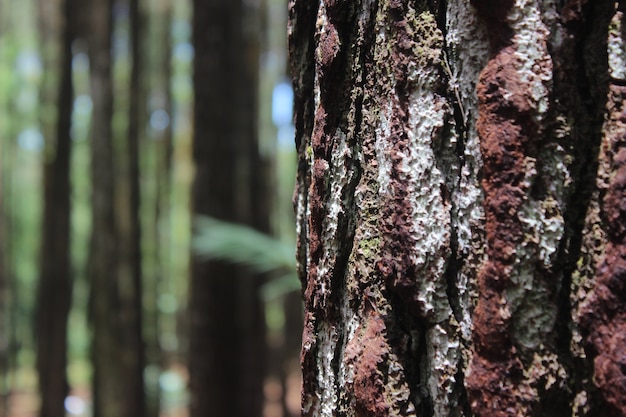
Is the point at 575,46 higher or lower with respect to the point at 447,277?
higher

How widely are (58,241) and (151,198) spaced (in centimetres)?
440

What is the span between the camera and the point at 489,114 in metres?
0.74

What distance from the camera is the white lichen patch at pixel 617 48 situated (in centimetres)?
70

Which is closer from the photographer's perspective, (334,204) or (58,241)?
(334,204)

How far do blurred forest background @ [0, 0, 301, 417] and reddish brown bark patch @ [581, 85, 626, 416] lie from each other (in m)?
1.90

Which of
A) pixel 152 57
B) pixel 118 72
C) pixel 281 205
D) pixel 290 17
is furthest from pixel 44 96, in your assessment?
pixel 290 17

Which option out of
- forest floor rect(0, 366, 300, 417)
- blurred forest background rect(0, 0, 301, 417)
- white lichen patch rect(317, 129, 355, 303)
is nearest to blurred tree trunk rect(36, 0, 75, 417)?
blurred forest background rect(0, 0, 301, 417)

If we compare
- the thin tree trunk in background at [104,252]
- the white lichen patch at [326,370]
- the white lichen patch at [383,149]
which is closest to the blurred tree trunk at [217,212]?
the thin tree trunk in background at [104,252]

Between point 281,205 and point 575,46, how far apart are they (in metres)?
16.0

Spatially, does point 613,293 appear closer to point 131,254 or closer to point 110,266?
point 110,266

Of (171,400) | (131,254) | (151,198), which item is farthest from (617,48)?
(171,400)

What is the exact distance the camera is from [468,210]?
0.77 meters

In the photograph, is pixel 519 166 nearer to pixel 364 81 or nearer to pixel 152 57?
pixel 364 81

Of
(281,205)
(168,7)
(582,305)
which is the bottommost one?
(281,205)
